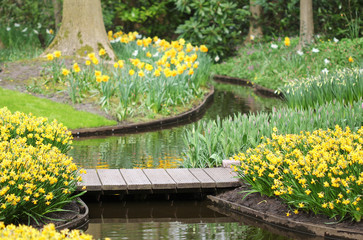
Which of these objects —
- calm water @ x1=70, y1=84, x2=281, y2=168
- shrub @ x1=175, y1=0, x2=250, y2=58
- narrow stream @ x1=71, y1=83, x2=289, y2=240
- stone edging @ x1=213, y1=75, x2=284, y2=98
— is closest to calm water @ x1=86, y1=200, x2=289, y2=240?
narrow stream @ x1=71, y1=83, x2=289, y2=240

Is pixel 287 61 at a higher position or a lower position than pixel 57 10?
lower

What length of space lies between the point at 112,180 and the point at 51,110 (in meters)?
5.61

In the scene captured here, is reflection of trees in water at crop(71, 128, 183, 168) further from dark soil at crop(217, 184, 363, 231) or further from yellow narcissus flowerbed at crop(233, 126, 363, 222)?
yellow narcissus flowerbed at crop(233, 126, 363, 222)

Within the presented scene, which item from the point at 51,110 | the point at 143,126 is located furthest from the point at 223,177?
the point at 51,110

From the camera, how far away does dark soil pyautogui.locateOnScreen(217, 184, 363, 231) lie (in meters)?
6.01

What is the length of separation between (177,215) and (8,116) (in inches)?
103

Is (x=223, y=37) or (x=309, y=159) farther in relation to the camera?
(x=223, y=37)

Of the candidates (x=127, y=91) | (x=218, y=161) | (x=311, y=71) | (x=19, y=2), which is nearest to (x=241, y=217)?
(x=218, y=161)

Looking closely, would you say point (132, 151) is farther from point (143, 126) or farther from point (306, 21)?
point (306, 21)

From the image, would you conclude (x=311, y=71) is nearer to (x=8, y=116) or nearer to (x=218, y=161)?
(x=218, y=161)

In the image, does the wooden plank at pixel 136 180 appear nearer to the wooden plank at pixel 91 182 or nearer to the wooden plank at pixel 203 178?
the wooden plank at pixel 91 182

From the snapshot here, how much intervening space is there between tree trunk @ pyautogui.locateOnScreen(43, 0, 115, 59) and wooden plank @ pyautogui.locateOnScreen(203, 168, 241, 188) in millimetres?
8595

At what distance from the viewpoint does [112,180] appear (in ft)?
24.2

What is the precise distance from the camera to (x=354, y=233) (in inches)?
229
